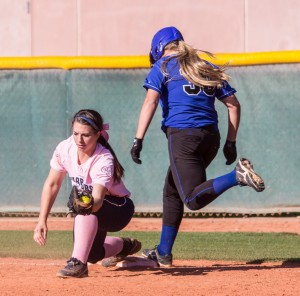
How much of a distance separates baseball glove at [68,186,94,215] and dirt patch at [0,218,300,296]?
1.56ft

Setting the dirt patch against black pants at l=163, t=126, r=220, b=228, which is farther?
black pants at l=163, t=126, r=220, b=228

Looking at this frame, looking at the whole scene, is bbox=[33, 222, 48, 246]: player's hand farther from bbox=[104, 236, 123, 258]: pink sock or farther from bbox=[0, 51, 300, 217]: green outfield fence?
bbox=[0, 51, 300, 217]: green outfield fence

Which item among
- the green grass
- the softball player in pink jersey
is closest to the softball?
the softball player in pink jersey

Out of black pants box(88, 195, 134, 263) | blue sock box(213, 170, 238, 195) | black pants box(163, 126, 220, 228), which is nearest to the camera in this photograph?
black pants box(88, 195, 134, 263)

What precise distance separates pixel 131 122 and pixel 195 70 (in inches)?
156

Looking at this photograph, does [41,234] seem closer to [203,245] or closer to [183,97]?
[183,97]

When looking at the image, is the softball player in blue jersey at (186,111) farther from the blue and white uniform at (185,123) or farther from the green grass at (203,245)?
the green grass at (203,245)

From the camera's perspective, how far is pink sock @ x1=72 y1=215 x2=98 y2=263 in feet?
21.2

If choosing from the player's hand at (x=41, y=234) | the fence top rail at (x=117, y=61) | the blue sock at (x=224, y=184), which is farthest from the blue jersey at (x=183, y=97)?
the fence top rail at (x=117, y=61)

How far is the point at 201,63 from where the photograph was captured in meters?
7.07

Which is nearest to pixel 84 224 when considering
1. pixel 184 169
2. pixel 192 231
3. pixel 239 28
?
pixel 184 169

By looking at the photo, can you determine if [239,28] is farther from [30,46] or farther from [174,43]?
[174,43]

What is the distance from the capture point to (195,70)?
23.0ft

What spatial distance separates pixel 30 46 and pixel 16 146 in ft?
15.1
